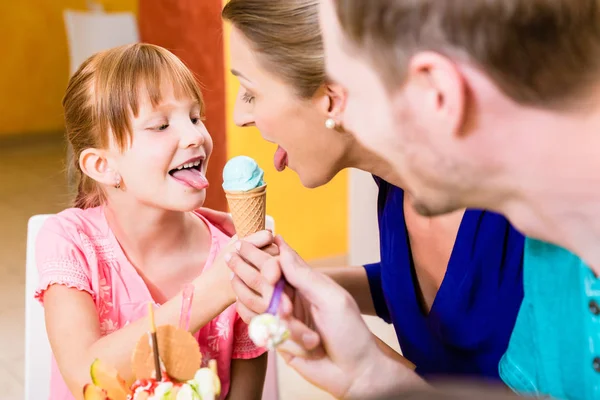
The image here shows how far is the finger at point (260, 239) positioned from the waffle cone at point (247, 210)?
9cm

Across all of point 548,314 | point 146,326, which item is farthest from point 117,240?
point 548,314

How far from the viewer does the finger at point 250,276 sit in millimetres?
1182

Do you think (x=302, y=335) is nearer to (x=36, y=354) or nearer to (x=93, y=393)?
(x=93, y=393)

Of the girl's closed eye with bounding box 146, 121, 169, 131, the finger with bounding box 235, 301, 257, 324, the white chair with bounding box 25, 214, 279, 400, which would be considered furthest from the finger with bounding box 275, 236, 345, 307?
the white chair with bounding box 25, 214, 279, 400

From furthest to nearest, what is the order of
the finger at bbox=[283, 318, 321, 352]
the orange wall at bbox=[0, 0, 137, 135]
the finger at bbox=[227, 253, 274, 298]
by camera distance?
the orange wall at bbox=[0, 0, 137, 135] < the finger at bbox=[227, 253, 274, 298] < the finger at bbox=[283, 318, 321, 352]

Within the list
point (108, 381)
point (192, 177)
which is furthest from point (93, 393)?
point (192, 177)

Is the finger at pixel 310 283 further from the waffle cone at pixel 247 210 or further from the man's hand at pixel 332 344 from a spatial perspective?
the waffle cone at pixel 247 210

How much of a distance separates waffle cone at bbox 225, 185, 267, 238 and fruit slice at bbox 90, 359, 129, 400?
46cm

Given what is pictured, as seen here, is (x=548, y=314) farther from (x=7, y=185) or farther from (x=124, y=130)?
(x=7, y=185)

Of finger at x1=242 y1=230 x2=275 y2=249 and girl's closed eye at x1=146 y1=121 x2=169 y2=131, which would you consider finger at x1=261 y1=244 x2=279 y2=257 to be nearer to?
finger at x1=242 y1=230 x2=275 y2=249

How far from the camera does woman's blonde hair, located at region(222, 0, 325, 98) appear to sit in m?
1.30

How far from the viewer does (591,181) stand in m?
0.82

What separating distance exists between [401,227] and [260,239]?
1.22ft

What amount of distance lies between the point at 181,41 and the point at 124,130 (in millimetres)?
2232
